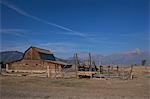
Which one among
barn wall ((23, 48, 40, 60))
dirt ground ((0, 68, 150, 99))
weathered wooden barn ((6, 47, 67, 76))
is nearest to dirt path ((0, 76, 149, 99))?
dirt ground ((0, 68, 150, 99))

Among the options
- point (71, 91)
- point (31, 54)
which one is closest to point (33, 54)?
point (31, 54)

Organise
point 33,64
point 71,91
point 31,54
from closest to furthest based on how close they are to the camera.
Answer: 1. point 71,91
2. point 33,64
3. point 31,54

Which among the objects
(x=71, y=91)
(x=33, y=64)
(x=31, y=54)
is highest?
(x=31, y=54)

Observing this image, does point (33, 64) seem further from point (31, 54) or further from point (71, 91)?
point (71, 91)

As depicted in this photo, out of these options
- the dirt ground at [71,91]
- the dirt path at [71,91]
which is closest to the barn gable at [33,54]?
the dirt ground at [71,91]

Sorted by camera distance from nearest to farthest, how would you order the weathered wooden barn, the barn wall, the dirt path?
the dirt path < the weathered wooden barn < the barn wall

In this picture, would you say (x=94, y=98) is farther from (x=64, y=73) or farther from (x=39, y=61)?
(x=39, y=61)

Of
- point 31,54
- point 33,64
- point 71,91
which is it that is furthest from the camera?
point 31,54

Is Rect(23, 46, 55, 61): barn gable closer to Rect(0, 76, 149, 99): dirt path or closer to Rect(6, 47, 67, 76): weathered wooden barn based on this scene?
Rect(6, 47, 67, 76): weathered wooden barn

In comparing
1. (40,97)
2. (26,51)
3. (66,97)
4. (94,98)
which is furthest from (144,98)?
(26,51)

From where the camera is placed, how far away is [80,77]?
36.7 m

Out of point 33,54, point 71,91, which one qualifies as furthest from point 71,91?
point 33,54

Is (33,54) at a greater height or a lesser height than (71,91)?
greater

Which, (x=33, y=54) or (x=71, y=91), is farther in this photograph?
(x=33, y=54)
